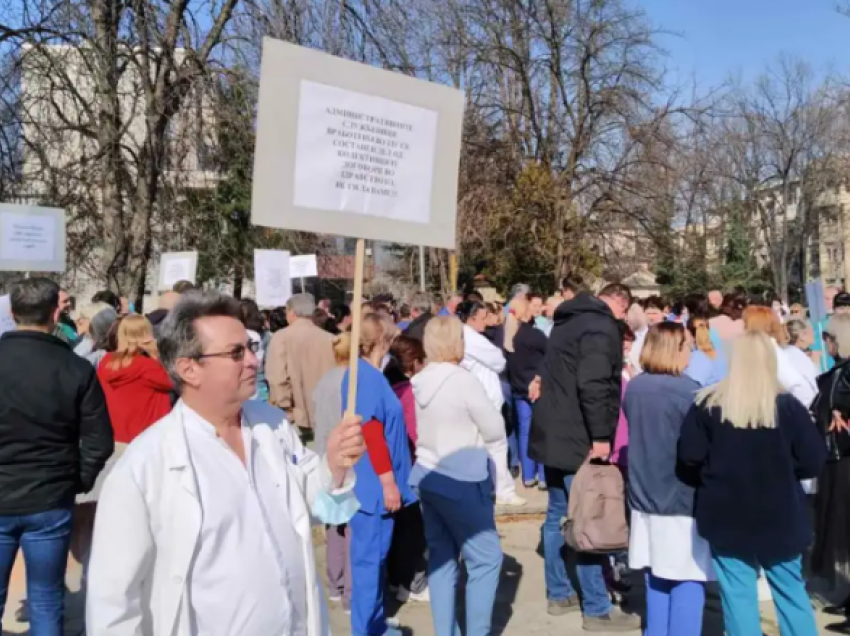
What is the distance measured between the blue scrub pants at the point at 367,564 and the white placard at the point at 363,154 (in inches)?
88.7

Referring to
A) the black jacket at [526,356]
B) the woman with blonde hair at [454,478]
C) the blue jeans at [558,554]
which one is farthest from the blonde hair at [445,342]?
the black jacket at [526,356]

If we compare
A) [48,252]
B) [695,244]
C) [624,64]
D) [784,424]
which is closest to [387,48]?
[48,252]

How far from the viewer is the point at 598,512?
15.8 feet

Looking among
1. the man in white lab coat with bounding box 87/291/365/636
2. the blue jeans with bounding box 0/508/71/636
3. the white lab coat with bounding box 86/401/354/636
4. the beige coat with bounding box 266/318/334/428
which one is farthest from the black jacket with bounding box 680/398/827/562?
the beige coat with bounding box 266/318/334/428

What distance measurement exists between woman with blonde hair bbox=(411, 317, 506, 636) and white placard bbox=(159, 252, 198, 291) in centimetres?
647

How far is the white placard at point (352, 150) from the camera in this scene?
260 cm

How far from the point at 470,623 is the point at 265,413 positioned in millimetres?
2392

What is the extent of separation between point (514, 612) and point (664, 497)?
1.59 meters

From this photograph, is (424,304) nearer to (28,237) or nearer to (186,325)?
(28,237)

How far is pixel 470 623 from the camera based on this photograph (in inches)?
179

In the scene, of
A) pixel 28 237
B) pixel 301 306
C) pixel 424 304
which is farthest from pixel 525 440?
pixel 28 237

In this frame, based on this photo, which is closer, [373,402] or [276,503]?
[276,503]

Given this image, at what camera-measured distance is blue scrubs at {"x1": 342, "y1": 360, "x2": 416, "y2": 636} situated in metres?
4.64

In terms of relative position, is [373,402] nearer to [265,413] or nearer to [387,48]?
[265,413]
